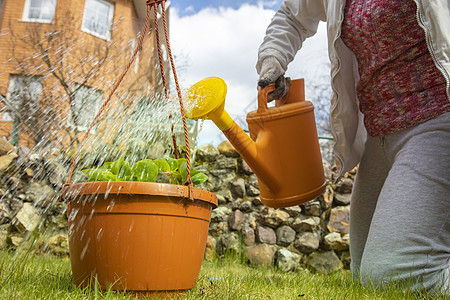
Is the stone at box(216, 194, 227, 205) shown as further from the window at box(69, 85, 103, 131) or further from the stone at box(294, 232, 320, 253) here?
the window at box(69, 85, 103, 131)

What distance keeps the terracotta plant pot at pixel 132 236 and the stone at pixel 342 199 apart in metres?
1.85

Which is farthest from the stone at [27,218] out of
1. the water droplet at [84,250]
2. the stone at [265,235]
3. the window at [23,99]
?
the window at [23,99]

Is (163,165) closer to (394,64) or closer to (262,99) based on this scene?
(262,99)

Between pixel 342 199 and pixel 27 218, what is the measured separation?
2.21 metres

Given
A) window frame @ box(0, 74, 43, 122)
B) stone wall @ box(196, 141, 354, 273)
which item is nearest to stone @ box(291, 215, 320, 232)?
stone wall @ box(196, 141, 354, 273)

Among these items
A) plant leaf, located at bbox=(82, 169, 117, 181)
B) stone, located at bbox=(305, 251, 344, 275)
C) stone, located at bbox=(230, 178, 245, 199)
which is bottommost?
stone, located at bbox=(305, 251, 344, 275)

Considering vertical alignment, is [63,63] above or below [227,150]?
above

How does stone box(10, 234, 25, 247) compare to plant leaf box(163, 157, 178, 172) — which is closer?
plant leaf box(163, 157, 178, 172)

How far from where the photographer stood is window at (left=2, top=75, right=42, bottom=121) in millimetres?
4941

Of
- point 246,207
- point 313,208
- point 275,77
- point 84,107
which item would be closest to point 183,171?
point 275,77

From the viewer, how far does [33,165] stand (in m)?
2.81

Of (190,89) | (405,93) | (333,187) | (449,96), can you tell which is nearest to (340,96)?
(405,93)

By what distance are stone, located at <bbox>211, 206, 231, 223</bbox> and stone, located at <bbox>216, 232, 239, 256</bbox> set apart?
0.11 meters

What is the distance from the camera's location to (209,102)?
1.03 metres
